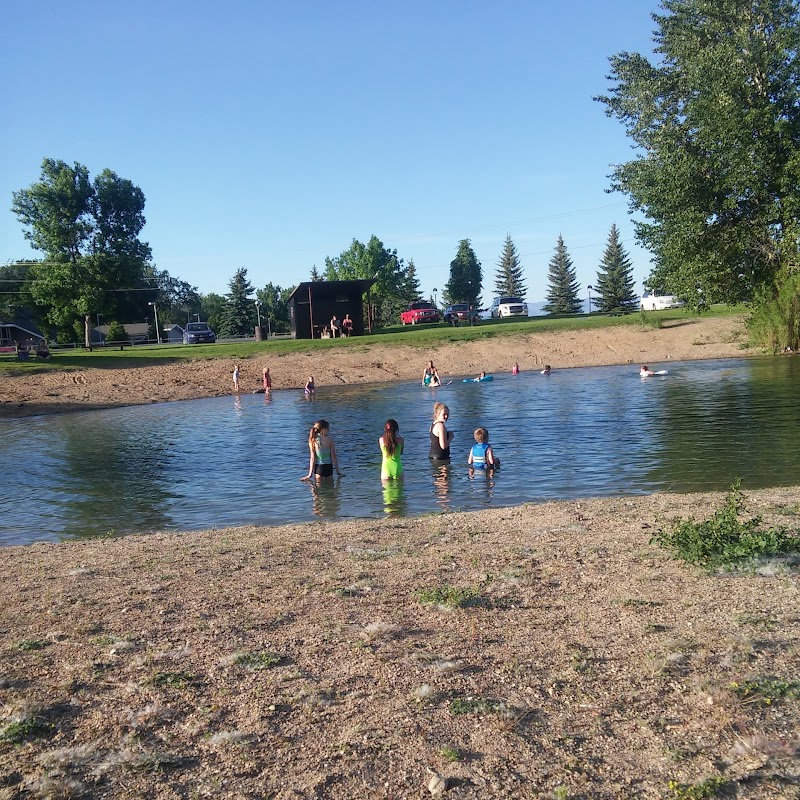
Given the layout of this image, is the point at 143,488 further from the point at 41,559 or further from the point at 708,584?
the point at 708,584

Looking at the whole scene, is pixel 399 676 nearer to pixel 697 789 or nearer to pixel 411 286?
pixel 697 789

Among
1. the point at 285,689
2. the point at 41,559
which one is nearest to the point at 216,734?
the point at 285,689

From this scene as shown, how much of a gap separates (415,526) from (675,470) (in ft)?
22.6

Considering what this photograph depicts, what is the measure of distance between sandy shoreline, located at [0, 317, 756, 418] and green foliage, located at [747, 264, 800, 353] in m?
1.80

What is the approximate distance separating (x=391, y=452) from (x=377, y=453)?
14.8 ft

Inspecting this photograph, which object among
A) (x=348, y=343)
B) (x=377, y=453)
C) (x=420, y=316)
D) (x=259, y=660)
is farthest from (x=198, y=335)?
(x=259, y=660)

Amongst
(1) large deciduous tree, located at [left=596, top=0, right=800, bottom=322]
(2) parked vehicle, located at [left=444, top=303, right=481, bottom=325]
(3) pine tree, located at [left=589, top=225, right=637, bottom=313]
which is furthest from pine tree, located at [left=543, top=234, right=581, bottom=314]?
(1) large deciduous tree, located at [left=596, top=0, right=800, bottom=322]

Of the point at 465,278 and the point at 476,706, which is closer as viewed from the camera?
the point at 476,706

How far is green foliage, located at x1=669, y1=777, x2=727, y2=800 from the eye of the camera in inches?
149

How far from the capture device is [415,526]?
10016 mm

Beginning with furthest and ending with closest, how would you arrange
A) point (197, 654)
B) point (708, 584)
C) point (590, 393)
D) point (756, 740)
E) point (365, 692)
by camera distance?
1. point (590, 393)
2. point (708, 584)
3. point (197, 654)
4. point (365, 692)
5. point (756, 740)

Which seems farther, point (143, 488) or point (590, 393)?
point (590, 393)

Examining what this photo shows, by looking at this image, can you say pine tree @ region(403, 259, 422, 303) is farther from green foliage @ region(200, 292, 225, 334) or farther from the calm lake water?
the calm lake water

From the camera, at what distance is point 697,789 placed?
3812mm
